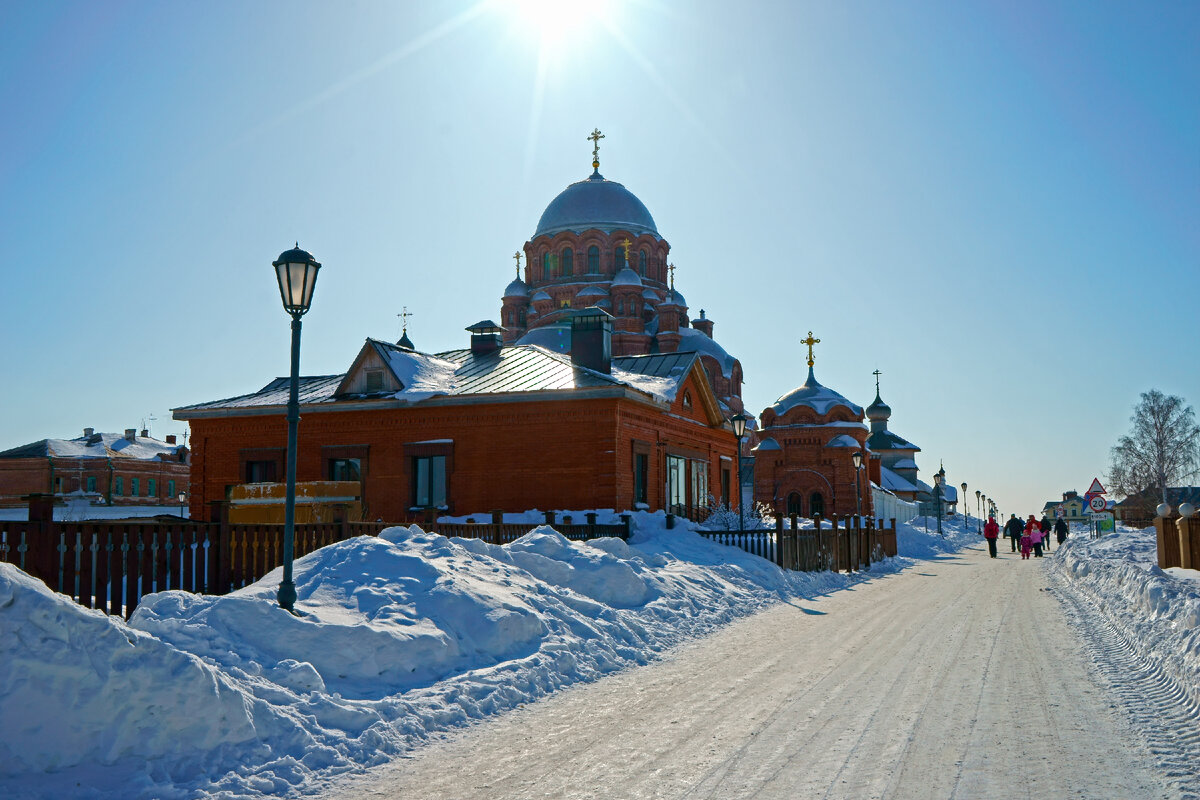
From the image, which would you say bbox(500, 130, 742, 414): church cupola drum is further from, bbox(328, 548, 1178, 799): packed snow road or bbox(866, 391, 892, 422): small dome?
bbox(328, 548, 1178, 799): packed snow road

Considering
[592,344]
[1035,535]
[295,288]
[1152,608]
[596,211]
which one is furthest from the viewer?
[596,211]

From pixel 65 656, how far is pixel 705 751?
12.7 feet

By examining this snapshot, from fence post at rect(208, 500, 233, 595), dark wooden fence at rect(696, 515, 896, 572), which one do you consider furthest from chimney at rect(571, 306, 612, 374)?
fence post at rect(208, 500, 233, 595)

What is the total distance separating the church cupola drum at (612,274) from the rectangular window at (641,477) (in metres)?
25.6

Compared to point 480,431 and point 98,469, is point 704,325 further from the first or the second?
point 98,469

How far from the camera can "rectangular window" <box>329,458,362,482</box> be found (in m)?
26.5

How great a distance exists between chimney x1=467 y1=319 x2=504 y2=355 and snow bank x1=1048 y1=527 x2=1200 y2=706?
1693 cm

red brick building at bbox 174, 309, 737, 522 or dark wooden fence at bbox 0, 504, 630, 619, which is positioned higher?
red brick building at bbox 174, 309, 737, 522

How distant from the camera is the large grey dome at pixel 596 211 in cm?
5344

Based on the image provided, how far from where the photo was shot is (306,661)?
7.28 metres

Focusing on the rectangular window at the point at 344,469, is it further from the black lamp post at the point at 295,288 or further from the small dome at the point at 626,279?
the small dome at the point at 626,279

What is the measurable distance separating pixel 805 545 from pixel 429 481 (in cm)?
1037

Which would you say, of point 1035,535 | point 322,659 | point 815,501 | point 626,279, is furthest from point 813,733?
point 626,279

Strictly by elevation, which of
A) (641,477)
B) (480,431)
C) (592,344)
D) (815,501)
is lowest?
(815,501)
